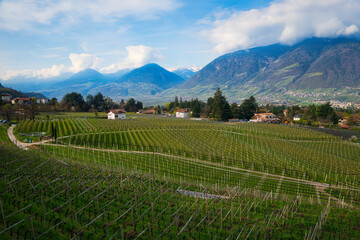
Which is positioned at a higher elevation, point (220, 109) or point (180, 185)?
point (220, 109)

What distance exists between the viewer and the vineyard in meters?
9.84

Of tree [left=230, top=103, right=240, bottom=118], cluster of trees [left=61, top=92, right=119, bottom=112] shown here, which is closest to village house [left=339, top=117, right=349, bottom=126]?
tree [left=230, top=103, right=240, bottom=118]

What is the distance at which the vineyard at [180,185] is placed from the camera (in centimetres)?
984

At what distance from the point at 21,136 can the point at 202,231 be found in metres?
43.9

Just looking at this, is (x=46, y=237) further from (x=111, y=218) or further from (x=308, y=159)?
(x=308, y=159)

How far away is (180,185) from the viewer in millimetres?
18891

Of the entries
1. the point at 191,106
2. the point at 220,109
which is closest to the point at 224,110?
the point at 220,109

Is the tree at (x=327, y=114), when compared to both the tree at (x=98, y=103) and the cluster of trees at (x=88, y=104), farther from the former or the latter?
the tree at (x=98, y=103)

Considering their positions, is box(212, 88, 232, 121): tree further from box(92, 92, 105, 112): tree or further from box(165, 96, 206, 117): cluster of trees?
box(92, 92, 105, 112): tree

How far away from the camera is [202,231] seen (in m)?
10.7

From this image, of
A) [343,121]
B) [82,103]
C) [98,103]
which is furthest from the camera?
[98,103]

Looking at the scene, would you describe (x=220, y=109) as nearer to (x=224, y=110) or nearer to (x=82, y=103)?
(x=224, y=110)

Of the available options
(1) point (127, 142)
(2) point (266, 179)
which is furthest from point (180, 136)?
(2) point (266, 179)

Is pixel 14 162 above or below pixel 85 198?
above
